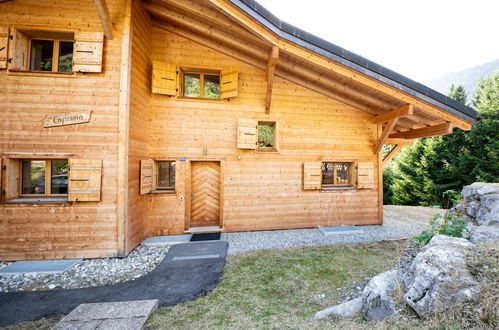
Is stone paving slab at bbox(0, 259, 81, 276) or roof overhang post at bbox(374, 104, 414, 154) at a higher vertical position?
roof overhang post at bbox(374, 104, 414, 154)

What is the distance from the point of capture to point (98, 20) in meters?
4.86

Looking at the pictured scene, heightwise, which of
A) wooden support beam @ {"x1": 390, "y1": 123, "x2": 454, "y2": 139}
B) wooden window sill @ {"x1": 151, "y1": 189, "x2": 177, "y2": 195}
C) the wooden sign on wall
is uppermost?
wooden support beam @ {"x1": 390, "y1": 123, "x2": 454, "y2": 139}

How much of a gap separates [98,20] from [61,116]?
7.99ft

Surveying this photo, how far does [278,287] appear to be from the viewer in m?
3.44

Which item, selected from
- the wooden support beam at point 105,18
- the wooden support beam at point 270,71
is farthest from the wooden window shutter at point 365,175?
the wooden support beam at point 105,18

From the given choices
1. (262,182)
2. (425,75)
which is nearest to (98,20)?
(262,182)

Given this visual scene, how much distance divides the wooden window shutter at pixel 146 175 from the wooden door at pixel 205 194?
1.20 m

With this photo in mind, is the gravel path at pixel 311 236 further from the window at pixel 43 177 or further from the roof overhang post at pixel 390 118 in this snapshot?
the window at pixel 43 177

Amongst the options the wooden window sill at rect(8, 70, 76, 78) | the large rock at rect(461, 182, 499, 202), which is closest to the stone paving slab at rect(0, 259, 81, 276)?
the wooden window sill at rect(8, 70, 76, 78)

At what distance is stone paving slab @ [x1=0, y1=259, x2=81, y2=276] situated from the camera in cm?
405

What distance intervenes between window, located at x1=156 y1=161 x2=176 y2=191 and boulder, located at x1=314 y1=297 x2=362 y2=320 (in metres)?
5.12

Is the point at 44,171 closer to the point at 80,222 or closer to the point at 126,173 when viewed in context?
the point at 80,222

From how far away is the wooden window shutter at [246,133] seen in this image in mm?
6359

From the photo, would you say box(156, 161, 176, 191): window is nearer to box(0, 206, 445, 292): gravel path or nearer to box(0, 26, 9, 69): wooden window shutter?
box(0, 206, 445, 292): gravel path
